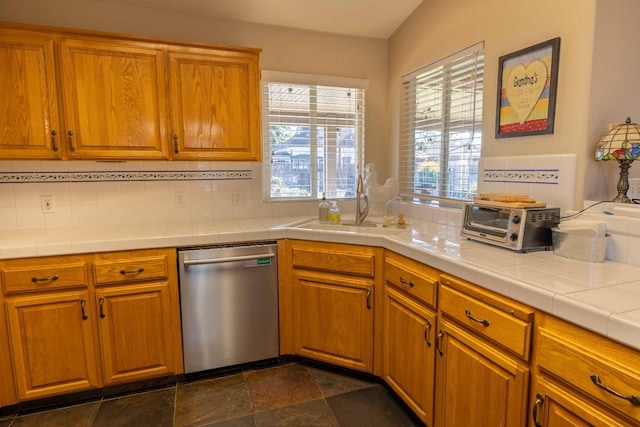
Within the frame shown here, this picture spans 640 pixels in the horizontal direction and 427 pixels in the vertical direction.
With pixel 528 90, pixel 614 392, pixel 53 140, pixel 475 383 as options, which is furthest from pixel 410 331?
pixel 53 140

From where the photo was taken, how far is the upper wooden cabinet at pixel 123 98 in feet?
6.46

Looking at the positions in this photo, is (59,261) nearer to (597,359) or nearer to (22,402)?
(22,402)

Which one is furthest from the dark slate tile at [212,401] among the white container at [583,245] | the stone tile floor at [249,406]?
the white container at [583,245]

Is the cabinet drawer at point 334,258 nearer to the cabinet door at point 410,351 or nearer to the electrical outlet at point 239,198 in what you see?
the cabinet door at point 410,351

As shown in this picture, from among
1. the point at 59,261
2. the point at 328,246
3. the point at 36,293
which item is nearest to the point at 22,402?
the point at 36,293

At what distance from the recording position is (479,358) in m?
1.37

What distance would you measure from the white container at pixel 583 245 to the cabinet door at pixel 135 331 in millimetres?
1952

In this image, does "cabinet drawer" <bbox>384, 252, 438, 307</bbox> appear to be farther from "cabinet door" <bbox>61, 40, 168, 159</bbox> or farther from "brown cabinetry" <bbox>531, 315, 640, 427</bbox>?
→ "cabinet door" <bbox>61, 40, 168, 159</bbox>

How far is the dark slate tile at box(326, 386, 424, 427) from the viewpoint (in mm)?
1868

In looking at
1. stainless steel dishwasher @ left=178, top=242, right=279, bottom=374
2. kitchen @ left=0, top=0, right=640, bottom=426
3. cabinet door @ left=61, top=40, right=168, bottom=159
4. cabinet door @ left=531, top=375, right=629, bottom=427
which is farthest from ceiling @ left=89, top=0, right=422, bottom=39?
cabinet door @ left=531, top=375, right=629, bottom=427

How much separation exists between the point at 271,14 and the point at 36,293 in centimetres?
220

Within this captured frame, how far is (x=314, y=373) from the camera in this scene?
2.31 metres

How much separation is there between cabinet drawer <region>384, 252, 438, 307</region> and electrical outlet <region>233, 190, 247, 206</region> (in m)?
1.22

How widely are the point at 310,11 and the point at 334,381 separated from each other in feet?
8.05
